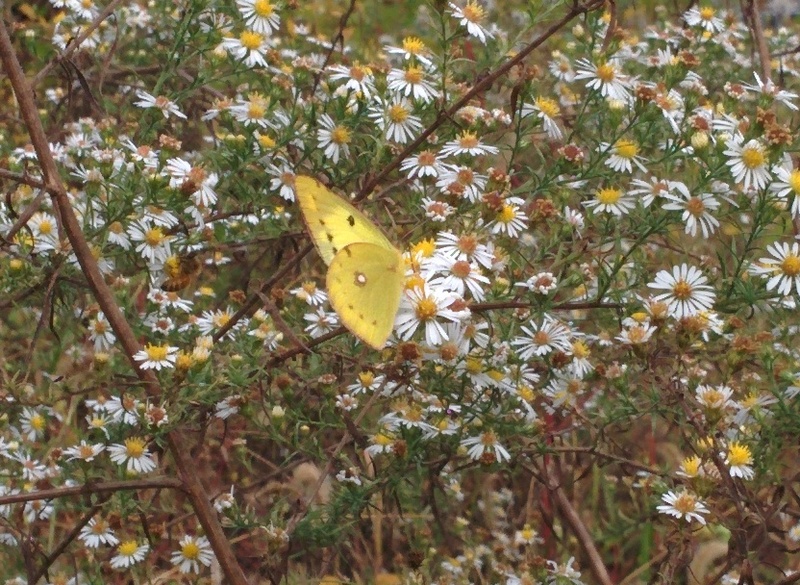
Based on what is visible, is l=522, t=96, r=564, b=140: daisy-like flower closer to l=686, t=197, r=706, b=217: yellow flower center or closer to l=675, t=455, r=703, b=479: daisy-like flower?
l=686, t=197, r=706, b=217: yellow flower center

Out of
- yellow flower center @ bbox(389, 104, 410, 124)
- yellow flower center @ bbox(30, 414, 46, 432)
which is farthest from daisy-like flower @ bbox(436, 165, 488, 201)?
yellow flower center @ bbox(30, 414, 46, 432)

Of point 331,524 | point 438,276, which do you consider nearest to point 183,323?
point 331,524

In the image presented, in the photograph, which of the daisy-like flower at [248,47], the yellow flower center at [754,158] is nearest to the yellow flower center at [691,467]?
the yellow flower center at [754,158]

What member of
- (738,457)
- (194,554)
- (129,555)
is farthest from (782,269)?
(129,555)

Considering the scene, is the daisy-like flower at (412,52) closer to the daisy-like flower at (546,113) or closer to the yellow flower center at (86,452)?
the daisy-like flower at (546,113)

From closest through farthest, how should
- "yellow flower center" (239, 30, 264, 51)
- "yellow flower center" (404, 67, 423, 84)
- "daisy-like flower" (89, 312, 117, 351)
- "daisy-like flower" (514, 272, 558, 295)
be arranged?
"daisy-like flower" (514, 272, 558, 295), "yellow flower center" (404, 67, 423, 84), "daisy-like flower" (89, 312, 117, 351), "yellow flower center" (239, 30, 264, 51)

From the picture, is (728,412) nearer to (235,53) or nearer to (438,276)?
(438,276)
